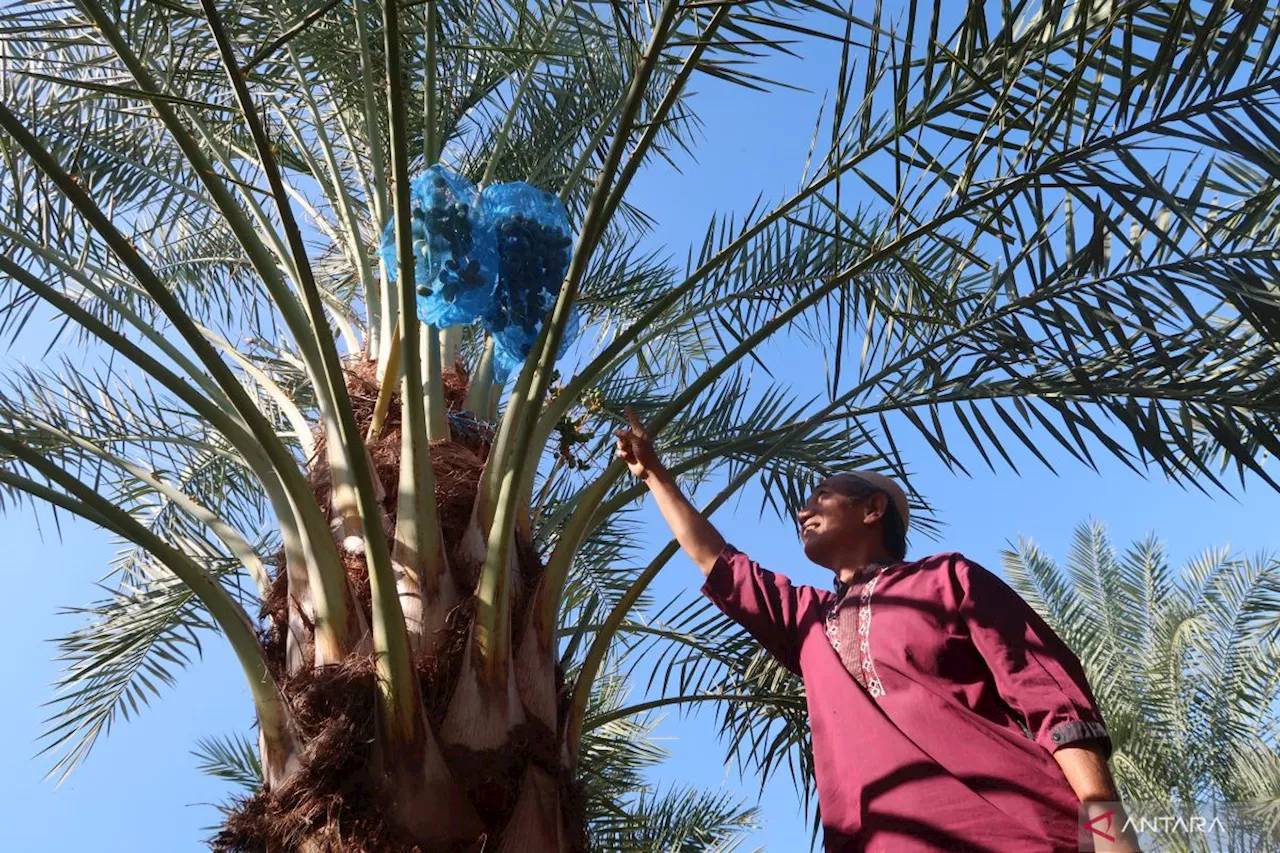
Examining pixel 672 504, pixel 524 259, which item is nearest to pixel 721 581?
pixel 672 504

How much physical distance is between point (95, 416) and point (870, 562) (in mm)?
3206

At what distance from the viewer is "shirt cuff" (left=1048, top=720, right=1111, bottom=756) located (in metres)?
2.23

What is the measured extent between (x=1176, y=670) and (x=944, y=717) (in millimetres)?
8339

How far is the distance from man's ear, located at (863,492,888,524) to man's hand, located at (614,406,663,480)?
53 cm

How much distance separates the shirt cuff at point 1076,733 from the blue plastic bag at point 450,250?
2.21 m

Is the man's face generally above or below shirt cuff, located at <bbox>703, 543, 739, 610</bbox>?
above

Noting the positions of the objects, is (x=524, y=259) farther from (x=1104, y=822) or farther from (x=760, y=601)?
(x=1104, y=822)

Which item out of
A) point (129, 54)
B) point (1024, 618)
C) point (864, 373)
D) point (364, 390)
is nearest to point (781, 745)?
point (864, 373)

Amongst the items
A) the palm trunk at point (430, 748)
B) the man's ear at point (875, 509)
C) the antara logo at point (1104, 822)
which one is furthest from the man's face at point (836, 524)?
the antara logo at point (1104, 822)

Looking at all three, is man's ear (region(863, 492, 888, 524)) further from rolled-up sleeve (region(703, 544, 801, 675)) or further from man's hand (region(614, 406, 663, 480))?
man's hand (region(614, 406, 663, 480))

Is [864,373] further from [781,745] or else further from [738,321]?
[781,745]

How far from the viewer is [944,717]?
245 centimetres

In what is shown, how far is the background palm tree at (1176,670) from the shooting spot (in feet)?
30.5

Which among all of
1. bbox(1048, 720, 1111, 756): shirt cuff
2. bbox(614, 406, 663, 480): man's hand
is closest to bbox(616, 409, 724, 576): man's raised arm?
bbox(614, 406, 663, 480): man's hand
